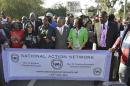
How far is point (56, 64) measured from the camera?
30.9 ft

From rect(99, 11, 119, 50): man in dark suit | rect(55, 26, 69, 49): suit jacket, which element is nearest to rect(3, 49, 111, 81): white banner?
rect(99, 11, 119, 50): man in dark suit

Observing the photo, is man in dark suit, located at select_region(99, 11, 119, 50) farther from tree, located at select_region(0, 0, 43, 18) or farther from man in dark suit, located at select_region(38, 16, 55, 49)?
tree, located at select_region(0, 0, 43, 18)

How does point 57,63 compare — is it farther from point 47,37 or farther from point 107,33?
point 47,37

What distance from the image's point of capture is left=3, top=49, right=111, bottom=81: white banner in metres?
9.34

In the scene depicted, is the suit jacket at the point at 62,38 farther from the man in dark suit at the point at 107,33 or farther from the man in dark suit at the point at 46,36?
Result: the man in dark suit at the point at 107,33

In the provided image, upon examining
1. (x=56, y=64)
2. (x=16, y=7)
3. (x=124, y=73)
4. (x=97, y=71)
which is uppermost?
(x=124, y=73)

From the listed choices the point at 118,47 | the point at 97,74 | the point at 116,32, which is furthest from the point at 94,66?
the point at 116,32

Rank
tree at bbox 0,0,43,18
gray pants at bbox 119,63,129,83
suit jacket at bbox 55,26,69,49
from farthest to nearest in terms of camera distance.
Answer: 1. tree at bbox 0,0,43,18
2. suit jacket at bbox 55,26,69,49
3. gray pants at bbox 119,63,129,83

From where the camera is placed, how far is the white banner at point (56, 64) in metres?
9.34

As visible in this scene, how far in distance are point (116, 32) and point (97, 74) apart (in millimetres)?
1843

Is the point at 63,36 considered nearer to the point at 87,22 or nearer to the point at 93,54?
the point at 93,54

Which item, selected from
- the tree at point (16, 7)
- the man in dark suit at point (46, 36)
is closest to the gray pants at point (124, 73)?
the man in dark suit at point (46, 36)

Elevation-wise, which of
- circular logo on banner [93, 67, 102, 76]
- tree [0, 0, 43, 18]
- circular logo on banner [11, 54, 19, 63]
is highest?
circular logo on banner [11, 54, 19, 63]

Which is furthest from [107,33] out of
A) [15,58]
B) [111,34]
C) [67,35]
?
[15,58]
